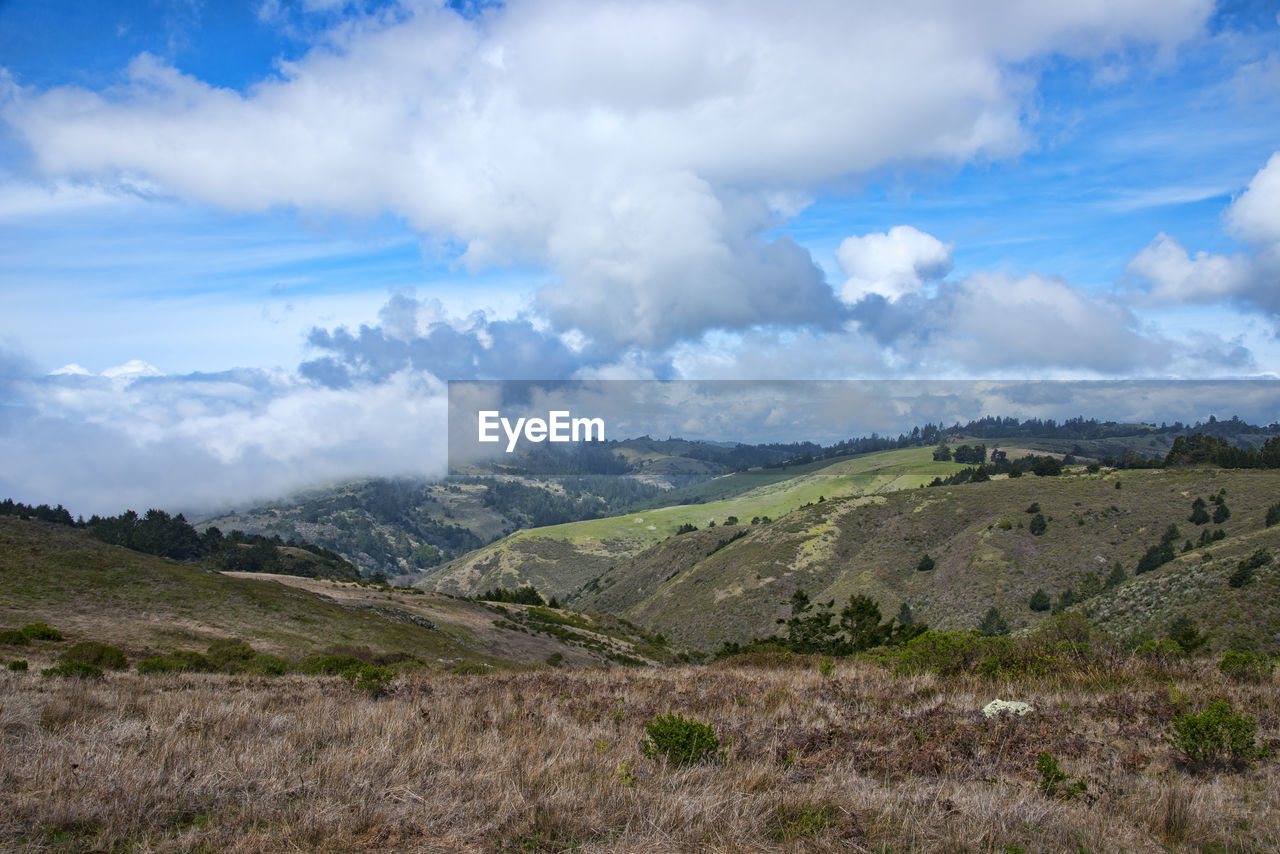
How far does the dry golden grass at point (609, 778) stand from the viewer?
5070 millimetres

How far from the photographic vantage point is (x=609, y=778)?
6.23 m

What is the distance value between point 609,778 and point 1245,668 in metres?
13.1

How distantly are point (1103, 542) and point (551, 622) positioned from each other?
9872 cm

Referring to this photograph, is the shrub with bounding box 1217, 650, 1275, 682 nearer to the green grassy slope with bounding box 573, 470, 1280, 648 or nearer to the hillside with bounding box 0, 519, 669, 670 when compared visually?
the hillside with bounding box 0, 519, 669, 670

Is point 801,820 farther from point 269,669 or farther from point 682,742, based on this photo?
point 269,669

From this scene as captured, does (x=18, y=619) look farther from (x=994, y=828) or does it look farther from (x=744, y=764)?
(x=994, y=828)

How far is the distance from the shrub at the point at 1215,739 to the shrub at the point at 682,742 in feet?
17.1

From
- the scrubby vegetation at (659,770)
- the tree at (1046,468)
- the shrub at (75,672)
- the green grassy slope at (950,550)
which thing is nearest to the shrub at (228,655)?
the shrub at (75,672)

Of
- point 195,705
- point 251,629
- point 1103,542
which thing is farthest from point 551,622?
point 1103,542

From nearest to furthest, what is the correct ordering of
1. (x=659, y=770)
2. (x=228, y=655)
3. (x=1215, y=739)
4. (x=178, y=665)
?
1. (x=659, y=770)
2. (x=1215, y=739)
3. (x=178, y=665)
4. (x=228, y=655)

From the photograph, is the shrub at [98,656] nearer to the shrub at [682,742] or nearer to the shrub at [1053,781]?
the shrub at [682,742]

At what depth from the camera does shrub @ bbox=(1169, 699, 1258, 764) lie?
7.08 m

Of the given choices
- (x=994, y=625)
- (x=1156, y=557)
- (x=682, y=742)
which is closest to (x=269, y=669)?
(x=682, y=742)

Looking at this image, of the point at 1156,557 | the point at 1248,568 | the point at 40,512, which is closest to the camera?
the point at 1248,568
